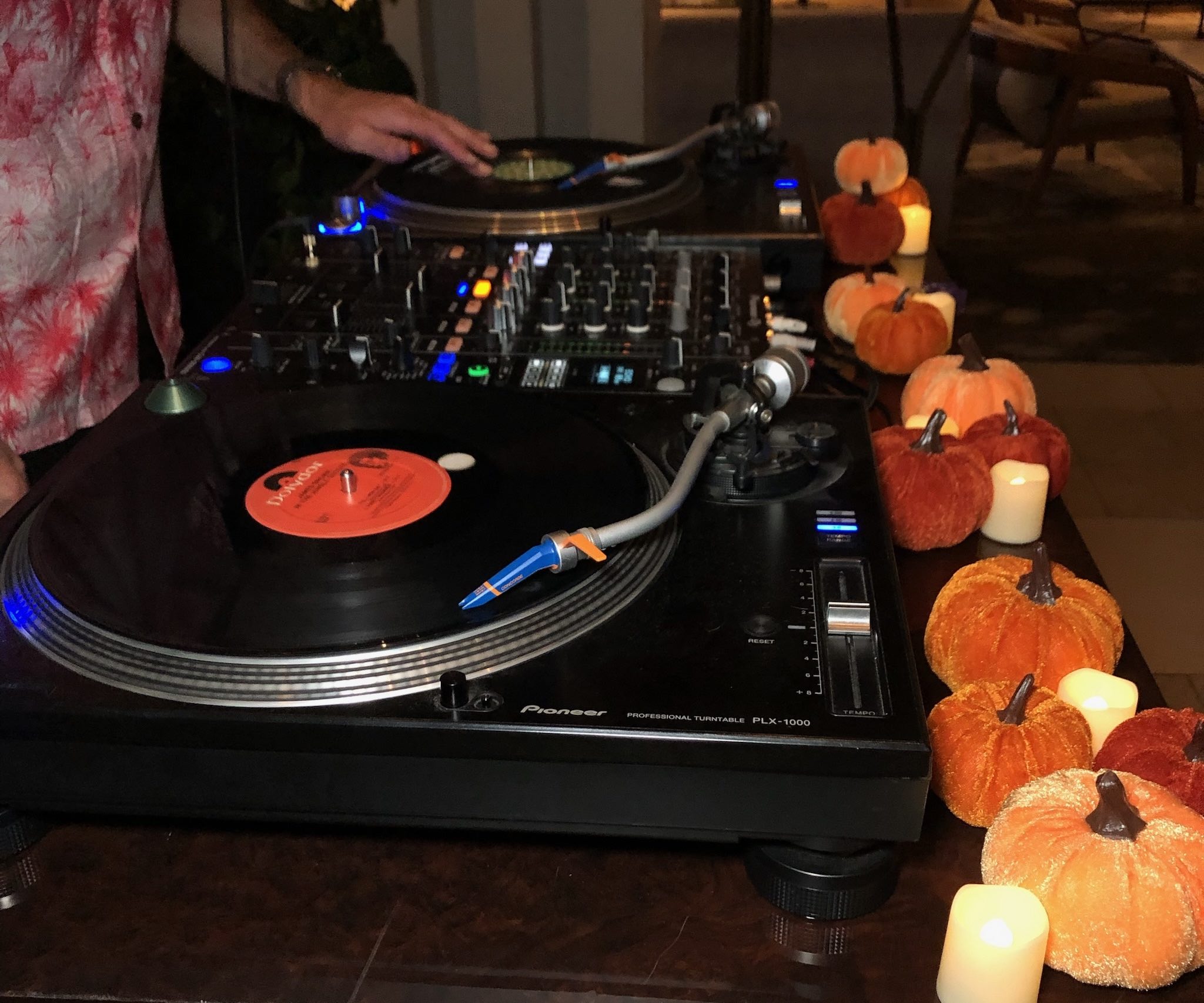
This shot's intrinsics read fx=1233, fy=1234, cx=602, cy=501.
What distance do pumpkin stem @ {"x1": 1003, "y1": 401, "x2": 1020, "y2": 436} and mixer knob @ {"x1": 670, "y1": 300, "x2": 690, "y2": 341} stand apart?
1.05 feet

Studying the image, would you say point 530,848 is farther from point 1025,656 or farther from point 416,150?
point 416,150

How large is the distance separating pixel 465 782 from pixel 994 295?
399 centimetres

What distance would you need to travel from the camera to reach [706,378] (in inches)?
36.1

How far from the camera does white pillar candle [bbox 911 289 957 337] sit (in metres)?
1.41

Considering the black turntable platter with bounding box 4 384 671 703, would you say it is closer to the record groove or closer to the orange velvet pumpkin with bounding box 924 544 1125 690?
the record groove

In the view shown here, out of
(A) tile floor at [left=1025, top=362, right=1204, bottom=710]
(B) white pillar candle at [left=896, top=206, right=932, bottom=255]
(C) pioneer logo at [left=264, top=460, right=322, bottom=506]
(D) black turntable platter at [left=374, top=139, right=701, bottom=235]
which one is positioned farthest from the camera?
(A) tile floor at [left=1025, top=362, right=1204, bottom=710]

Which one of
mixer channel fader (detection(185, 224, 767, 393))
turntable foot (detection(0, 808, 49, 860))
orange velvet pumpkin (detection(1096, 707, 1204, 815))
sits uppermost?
mixer channel fader (detection(185, 224, 767, 393))

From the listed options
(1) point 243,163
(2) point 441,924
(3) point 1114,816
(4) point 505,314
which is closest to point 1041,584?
(3) point 1114,816

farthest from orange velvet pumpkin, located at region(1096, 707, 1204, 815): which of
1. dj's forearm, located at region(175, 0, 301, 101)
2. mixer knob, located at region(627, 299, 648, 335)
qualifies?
dj's forearm, located at region(175, 0, 301, 101)

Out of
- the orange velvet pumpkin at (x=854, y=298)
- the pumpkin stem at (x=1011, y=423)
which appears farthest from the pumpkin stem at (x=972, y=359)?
the orange velvet pumpkin at (x=854, y=298)

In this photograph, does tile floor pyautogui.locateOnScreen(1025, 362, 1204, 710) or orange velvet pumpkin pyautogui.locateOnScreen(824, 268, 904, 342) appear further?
tile floor pyautogui.locateOnScreen(1025, 362, 1204, 710)

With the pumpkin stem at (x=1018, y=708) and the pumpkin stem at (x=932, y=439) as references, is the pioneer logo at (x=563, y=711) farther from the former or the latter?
the pumpkin stem at (x=932, y=439)

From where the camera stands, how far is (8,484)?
0.97m

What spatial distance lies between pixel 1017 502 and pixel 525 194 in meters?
0.82
